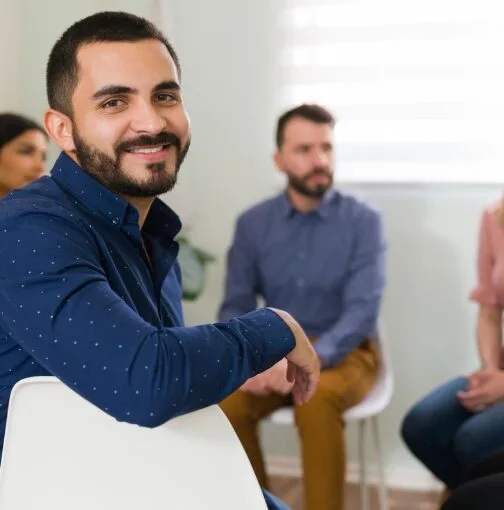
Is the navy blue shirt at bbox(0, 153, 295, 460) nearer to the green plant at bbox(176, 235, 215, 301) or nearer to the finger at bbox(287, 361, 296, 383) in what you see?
the finger at bbox(287, 361, 296, 383)

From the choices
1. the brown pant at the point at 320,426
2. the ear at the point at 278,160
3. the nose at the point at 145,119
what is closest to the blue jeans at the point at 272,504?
the nose at the point at 145,119

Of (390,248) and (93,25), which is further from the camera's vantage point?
(390,248)

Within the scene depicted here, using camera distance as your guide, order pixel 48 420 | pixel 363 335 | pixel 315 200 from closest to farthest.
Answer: pixel 48 420, pixel 363 335, pixel 315 200

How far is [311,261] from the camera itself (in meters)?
2.96

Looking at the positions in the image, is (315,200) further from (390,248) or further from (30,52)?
(30,52)

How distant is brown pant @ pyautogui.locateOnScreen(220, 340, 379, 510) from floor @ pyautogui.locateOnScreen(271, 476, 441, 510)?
0.51 metres

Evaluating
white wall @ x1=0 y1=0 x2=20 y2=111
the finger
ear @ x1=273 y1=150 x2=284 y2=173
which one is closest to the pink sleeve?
ear @ x1=273 y1=150 x2=284 y2=173

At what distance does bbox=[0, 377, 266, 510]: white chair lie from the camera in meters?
1.01

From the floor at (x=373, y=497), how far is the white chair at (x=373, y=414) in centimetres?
31

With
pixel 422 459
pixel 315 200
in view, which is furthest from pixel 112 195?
pixel 315 200

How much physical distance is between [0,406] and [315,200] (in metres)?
1.99

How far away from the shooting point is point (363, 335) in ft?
9.13

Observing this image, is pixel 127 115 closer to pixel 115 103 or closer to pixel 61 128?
pixel 115 103

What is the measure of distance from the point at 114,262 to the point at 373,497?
2193mm
